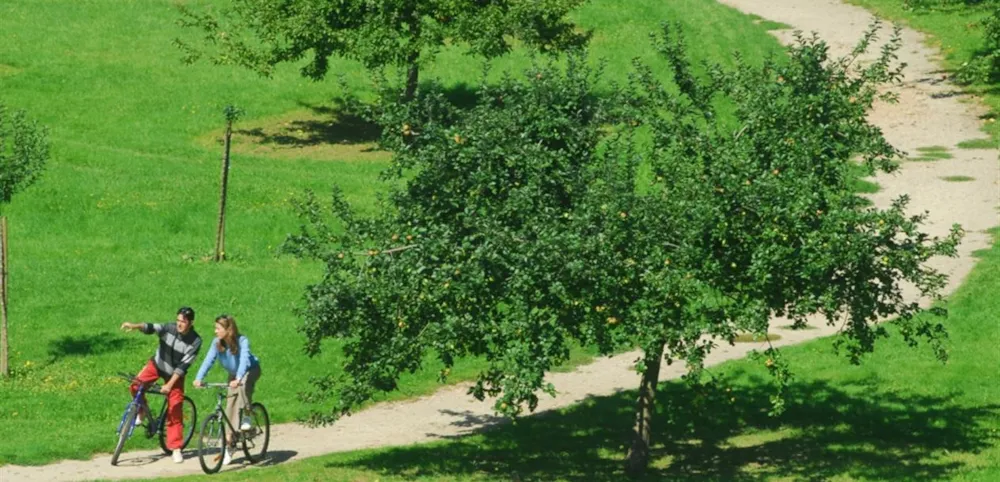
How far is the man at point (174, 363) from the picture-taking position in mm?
18781

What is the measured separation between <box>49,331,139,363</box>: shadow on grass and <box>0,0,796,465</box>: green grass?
39 millimetres

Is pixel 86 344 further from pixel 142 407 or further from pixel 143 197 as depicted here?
pixel 143 197

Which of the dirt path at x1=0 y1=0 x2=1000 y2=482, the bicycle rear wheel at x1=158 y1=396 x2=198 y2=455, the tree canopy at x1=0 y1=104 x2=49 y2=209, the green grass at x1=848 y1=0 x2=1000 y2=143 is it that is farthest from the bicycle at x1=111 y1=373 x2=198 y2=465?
the green grass at x1=848 y1=0 x2=1000 y2=143

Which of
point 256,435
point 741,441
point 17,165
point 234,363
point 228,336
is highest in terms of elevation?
point 17,165

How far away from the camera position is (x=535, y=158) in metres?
17.7

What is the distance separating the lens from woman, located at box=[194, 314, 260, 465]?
18.5 metres

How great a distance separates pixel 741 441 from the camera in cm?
2125

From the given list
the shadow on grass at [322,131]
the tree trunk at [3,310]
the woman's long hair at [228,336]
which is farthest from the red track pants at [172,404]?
the shadow on grass at [322,131]

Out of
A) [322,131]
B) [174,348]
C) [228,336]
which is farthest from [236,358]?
[322,131]

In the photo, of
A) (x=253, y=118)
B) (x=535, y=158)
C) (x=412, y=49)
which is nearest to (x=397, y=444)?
(x=535, y=158)

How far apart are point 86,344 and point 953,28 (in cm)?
3062

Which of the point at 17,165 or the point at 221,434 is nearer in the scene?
the point at 221,434

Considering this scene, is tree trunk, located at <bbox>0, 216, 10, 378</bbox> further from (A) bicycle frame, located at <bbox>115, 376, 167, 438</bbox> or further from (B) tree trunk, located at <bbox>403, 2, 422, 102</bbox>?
(B) tree trunk, located at <bbox>403, 2, 422, 102</bbox>

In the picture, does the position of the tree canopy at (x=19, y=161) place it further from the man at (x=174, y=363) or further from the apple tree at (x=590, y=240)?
the apple tree at (x=590, y=240)
